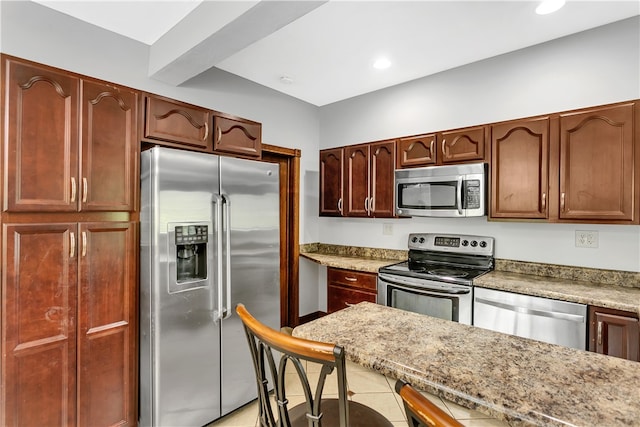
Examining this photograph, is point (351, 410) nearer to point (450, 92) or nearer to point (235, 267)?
point (235, 267)

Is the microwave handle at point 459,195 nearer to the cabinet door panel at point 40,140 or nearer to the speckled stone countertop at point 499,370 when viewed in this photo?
the speckled stone countertop at point 499,370

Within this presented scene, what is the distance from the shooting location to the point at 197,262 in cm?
221

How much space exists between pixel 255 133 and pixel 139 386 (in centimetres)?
206

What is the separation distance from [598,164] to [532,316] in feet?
3.70

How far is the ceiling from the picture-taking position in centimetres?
A: 188

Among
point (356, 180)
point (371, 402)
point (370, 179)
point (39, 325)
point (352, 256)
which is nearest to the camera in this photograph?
point (39, 325)

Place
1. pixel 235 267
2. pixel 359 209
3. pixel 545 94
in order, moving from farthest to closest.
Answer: pixel 359 209, pixel 545 94, pixel 235 267

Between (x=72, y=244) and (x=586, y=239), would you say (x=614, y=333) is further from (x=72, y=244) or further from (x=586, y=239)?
(x=72, y=244)

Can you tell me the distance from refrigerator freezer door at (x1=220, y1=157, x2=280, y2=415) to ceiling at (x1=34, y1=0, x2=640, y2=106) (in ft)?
2.63

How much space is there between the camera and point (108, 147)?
2008 millimetres

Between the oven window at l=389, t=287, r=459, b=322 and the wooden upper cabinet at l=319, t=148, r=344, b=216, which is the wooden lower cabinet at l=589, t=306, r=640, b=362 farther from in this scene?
the wooden upper cabinet at l=319, t=148, r=344, b=216

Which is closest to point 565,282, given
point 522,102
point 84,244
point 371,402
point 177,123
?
point 522,102

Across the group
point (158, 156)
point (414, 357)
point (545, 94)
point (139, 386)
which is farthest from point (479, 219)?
point (139, 386)

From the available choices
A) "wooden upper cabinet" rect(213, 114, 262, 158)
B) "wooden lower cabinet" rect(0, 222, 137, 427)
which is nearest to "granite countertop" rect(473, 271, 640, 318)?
"wooden upper cabinet" rect(213, 114, 262, 158)
